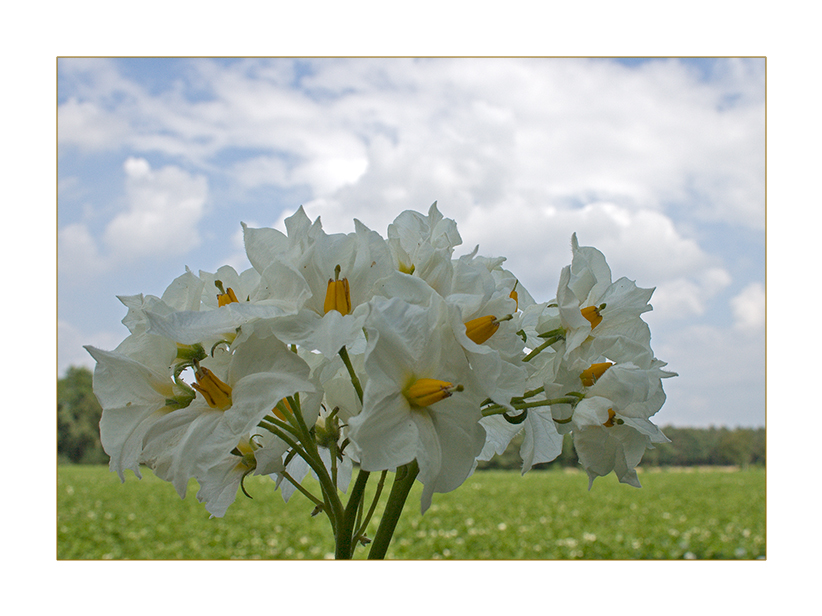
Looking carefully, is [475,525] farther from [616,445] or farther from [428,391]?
[428,391]

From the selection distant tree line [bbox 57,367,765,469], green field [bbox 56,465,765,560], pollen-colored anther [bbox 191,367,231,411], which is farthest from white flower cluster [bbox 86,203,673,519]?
green field [bbox 56,465,765,560]

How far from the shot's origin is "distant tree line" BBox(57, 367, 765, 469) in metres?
2.87

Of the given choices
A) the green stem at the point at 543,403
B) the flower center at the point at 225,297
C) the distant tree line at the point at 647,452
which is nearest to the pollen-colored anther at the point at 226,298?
the flower center at the point at 225,297

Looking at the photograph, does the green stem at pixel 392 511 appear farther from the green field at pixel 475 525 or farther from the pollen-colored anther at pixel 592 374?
the green field at pixel 475 525

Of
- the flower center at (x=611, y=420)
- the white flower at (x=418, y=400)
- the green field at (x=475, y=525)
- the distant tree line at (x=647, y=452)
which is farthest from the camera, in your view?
the distant tree line at (x=647, y=452)

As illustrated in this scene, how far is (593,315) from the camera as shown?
0.56m

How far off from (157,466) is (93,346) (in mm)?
111

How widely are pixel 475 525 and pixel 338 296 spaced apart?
8.87 ft

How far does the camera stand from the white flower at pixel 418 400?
1.32 ft

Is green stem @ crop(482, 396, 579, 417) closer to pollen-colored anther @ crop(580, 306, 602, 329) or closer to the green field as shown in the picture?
pollen-colored anther @ crop(580, 306, 602, 329)

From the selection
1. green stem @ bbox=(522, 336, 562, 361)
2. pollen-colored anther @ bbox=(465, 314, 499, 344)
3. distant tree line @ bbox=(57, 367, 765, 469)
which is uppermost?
pollen-colored anther @ bbox=(465, 314, 499, 344)

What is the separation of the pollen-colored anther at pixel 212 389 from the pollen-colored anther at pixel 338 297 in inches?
3.9

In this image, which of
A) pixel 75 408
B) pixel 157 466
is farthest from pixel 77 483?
pixel 157 466

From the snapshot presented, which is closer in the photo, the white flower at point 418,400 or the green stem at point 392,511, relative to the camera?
the white flower at point 418,400
